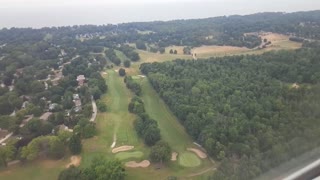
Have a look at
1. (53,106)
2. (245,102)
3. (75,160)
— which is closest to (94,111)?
(53,106)

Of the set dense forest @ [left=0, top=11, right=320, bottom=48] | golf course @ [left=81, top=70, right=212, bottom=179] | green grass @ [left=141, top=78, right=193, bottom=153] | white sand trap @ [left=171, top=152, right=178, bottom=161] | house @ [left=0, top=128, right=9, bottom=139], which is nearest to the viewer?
golf course @ [left=81, top=70, right=212, bottom=179]

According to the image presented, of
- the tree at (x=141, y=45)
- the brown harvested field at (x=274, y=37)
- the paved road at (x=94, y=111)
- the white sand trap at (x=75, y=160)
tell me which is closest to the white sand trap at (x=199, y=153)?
the white sand trap at (x=75, y=160)

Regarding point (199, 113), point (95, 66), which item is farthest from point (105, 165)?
point (95, 66)

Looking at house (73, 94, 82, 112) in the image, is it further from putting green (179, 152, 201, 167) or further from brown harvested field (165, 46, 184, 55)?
brown harvested field (165, 46, 184, 55)

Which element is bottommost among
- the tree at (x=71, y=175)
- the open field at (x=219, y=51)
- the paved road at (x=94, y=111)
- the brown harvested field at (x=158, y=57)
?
the paved road at (x=94, y=111)

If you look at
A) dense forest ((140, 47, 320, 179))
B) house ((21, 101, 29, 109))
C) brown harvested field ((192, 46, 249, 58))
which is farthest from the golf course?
brown harvested field ((192, 46, 249, 58))

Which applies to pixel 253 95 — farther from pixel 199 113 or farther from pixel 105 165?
pixel 105 165

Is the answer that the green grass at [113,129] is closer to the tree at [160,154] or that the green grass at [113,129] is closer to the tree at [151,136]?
the tree at [151,136]
